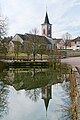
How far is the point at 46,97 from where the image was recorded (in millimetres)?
15859

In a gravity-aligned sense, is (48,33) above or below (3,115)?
above

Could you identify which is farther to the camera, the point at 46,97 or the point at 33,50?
the point at 33,50

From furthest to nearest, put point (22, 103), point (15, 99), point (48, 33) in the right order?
point (48, 33), point (15, 99), point (22, 103)

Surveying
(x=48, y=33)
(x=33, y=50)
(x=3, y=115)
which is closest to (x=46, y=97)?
(x=3, y=115)

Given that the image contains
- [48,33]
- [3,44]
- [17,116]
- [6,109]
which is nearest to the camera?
[17,116]

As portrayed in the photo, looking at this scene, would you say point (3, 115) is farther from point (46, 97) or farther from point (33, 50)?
point (33, 50)

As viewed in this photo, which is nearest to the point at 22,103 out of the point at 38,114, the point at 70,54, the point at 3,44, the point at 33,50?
the point at 38,114

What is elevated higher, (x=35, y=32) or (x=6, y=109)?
(x=35, y=32)

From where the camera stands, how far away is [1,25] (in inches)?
1399

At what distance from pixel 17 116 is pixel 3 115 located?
65cm

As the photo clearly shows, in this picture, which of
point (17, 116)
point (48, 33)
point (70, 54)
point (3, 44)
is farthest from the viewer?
point (48, 33)

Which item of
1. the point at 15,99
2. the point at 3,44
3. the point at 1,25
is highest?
the point at 1,25

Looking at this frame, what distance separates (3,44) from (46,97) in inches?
816

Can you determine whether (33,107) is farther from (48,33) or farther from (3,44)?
(48,33)
